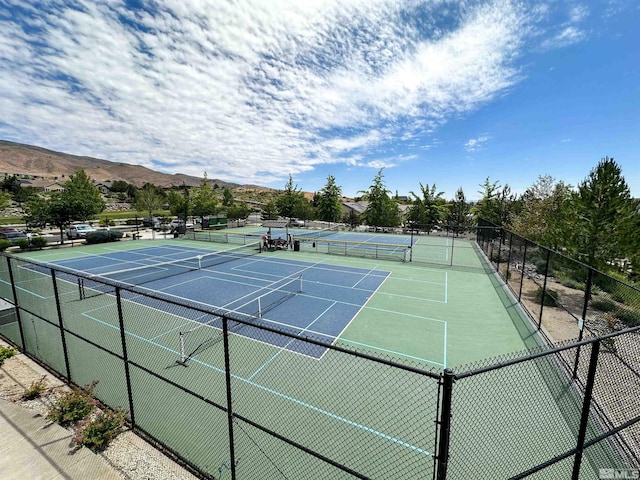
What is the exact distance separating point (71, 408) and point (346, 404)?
5948mm

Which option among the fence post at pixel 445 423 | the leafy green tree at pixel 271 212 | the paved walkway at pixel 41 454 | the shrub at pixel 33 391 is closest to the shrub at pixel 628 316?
the fence post at pixel 445 423

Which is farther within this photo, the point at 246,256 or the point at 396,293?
the point at 246,256

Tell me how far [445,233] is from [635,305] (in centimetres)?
3375

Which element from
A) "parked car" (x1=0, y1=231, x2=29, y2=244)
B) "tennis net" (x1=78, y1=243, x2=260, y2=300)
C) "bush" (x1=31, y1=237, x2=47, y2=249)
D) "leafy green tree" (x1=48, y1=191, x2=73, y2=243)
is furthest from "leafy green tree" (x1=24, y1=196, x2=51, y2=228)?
"tennis net" (x1=78, y1=243, x2=260, y2=300)

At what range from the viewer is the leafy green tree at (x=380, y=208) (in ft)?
161

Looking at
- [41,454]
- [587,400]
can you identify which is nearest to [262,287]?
[41,454]

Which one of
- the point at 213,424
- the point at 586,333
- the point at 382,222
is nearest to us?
the point at 213,424

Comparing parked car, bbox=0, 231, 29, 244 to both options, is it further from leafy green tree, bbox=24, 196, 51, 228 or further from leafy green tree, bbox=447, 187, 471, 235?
leafy green tree, bbox=447, 187, 471, 235

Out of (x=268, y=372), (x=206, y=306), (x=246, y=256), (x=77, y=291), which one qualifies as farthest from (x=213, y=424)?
(x=246, y=256)

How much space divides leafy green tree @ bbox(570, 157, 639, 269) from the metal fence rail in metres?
4.76

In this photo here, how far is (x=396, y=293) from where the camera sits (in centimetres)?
1606

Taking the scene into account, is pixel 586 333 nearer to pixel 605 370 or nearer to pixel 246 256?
pixel 605 370

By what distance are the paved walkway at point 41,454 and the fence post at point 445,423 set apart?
16.5ft

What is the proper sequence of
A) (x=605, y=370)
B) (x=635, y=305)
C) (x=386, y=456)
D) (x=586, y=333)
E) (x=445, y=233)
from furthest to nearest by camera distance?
(x=445, y=233) < (x=635, y=305) < (x=586, y=333) < (x=605, y=370) < (x=386, y=456)
